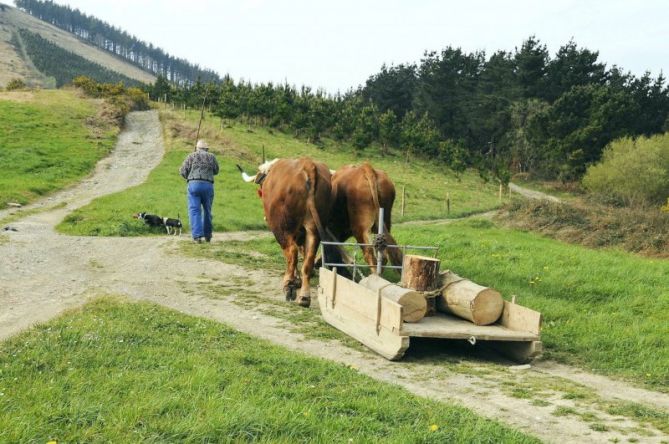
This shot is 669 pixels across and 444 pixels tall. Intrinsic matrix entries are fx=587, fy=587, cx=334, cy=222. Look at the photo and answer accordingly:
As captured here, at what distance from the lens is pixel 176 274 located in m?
11.9

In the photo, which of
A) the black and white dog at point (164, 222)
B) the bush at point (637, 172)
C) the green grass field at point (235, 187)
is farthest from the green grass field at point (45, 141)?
the bush at point (637, 172)

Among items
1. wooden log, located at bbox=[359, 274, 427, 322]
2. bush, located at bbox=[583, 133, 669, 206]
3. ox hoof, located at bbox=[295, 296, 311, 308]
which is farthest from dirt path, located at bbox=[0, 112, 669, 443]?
bush, located at bbox=[583, 133, 669, 206]

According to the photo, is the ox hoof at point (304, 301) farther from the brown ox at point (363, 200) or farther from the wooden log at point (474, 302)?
the wooden log at point (474, 302)

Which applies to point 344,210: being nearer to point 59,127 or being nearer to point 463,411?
point 463,411

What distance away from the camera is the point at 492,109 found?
7250 centimetres

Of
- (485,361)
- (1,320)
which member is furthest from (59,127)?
(485,361)

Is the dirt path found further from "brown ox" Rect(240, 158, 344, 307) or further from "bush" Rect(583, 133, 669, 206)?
"bush" Rect(583, 133, 669, 206)

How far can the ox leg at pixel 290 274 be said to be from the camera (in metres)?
10.4

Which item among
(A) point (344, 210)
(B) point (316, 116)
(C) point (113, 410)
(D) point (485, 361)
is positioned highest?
(B) point (316, 116)

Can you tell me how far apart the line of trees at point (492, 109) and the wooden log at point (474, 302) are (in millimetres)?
41250

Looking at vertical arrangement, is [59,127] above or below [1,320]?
above

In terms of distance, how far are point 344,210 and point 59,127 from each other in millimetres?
38039

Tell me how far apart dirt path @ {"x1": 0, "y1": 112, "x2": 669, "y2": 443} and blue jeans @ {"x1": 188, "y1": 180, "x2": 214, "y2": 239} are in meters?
0.67

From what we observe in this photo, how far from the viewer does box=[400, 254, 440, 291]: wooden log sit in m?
9.08
